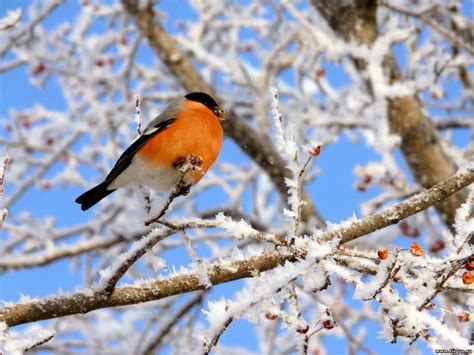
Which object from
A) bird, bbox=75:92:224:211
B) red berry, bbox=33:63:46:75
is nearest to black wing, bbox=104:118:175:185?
bird, bbox=75:92:224:211

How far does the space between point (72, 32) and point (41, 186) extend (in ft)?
5.63

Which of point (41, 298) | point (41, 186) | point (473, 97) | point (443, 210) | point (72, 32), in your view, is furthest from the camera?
point (72, 32)

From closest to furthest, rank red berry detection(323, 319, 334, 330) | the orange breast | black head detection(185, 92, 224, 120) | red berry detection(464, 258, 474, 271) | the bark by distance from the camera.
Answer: red berry detection(464, 258, 474, 271) → red berry detection(323, 319, 334, 330) → the orange breast → black head detection(185, 92, 224, 120) → the bark

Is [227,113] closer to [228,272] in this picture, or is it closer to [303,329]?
[228,272]

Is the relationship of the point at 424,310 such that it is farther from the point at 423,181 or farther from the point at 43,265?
the point at 43,265

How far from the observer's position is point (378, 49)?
12.5 ft

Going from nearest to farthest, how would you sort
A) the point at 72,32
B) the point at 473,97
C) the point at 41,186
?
the point at 473,97 < the point at 41,186 < the point at 72,32

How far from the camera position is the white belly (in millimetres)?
2453

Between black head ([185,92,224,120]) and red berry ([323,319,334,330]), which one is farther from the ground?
black head ([185,92,224,120])

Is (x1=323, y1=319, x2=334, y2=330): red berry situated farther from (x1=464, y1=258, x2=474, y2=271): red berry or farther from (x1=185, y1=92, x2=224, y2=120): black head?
(x1=185, y1=92, x2=224, y2=120): black head

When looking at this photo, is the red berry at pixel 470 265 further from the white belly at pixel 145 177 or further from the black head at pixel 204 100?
the black head at pixel 204 100

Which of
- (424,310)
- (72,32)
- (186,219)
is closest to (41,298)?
(186,219)

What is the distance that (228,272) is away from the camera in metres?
1.85

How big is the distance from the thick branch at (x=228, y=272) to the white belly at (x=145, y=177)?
2.26 ft
